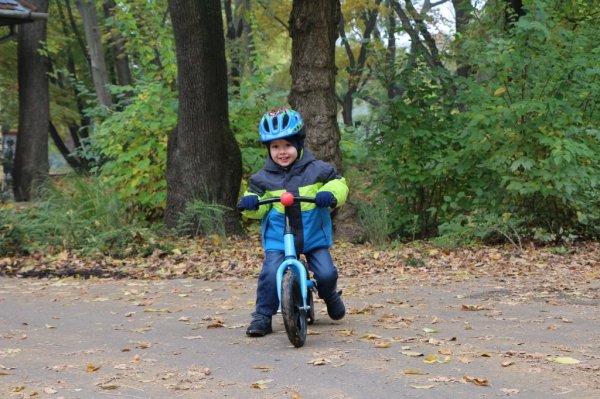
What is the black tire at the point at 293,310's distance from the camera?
19.6 feet

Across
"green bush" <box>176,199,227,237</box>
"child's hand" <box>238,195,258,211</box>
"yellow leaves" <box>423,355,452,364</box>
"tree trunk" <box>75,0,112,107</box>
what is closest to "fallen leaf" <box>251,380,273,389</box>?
"yellow leaves" <box>423,355,452,364</box>

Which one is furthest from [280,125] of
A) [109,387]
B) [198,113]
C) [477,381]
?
[198,113]

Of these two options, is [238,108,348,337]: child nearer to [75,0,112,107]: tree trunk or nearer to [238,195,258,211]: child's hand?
[238,195,258,211]: child's hand

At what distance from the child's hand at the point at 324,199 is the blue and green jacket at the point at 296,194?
0.23 meters

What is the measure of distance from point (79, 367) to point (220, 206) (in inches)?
329

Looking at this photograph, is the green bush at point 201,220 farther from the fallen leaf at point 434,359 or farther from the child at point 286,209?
the fallen leaf at point 434,359

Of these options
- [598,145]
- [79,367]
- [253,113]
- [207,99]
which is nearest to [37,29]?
[253,113]

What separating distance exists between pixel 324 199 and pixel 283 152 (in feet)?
1.86

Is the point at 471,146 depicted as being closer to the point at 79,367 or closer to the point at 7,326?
the point at 7,326

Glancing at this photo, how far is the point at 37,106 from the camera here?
975 inches

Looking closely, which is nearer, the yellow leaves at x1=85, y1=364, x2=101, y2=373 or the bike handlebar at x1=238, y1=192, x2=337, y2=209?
the yellow leaves at x1=85, y1=364, x2=101, y2=373

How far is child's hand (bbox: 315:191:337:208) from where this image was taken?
6234 millimetres

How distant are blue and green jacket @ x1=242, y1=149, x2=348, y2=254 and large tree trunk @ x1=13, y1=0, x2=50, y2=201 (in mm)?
18135

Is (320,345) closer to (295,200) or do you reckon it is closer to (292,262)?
(292,262)
